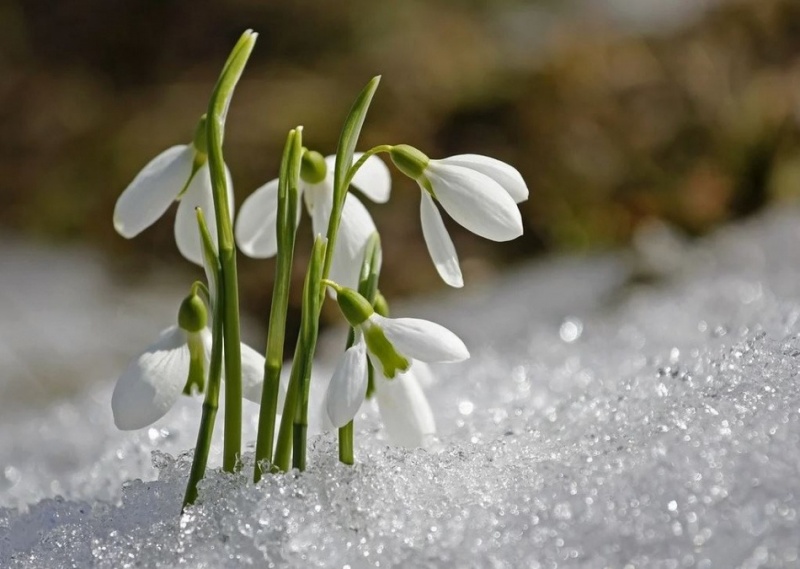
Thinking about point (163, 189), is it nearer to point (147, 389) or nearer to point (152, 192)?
point (152, 192)

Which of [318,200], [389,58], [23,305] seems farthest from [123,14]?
[318,200]

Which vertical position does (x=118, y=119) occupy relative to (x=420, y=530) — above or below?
above

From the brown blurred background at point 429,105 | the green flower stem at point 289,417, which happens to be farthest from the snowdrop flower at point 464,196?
the brown blurred background at point 429,105

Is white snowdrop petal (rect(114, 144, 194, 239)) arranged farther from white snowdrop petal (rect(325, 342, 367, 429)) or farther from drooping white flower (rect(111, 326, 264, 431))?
white snowdrop petal (rect(325, 342, 367, 429))

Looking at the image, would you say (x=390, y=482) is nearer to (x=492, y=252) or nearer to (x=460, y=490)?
(x=460, y=490)

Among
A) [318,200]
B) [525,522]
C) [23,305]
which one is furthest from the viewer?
[23,305]

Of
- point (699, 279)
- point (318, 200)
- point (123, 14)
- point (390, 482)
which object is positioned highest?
point (123, 14)

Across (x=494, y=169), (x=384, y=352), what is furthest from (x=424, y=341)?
(x=494, y=169)

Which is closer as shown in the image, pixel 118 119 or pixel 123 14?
pixel 118 119
